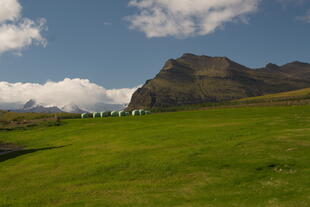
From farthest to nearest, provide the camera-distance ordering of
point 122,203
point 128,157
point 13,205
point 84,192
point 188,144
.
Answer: point 188,144 < point 128,157 < point 84,192 < point 13,205 < point 122,203

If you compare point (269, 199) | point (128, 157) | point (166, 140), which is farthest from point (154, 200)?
point (166, 140)

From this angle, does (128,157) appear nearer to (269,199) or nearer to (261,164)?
(261,164)

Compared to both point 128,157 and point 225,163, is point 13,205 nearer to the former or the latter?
point 128,157

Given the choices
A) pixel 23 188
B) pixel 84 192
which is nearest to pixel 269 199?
pixel 84 192

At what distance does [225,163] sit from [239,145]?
603cm

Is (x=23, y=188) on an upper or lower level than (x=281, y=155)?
lower

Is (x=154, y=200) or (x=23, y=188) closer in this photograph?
(x=154, y=200)

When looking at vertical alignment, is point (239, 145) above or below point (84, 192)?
above

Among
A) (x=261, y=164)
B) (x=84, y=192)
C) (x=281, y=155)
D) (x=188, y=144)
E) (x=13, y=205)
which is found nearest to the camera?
(x=13, y=205)

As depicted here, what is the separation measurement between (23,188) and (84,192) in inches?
232

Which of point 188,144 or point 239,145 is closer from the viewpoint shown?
point 239,145

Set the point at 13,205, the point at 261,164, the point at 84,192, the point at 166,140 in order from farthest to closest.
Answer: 1. the point at 166,140
2. the point at 261,164
3. the point at 84,192
4. the point at 13,205

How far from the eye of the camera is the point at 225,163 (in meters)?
22.1

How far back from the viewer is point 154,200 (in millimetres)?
16359
